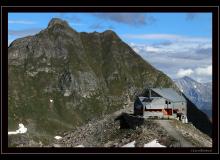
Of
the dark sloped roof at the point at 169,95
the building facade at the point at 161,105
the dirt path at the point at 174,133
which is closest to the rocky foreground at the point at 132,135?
the dirt path at the point at 174,133

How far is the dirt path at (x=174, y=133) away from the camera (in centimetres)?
6814

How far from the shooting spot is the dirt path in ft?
224

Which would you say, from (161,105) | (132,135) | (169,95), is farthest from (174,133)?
(169,95)

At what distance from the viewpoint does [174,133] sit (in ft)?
254

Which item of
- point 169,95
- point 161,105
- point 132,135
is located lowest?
point 132,135

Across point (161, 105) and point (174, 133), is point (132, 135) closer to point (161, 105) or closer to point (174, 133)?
point (174, 133)

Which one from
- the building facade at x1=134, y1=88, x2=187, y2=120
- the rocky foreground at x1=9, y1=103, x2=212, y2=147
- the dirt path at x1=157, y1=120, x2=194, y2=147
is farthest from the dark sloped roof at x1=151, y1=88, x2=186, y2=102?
the dirt path at x1=157, y1=120, x2=194, y2=147

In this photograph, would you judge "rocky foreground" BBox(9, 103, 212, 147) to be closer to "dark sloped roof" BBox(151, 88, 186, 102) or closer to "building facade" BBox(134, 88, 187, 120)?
"building facade" BBox(134, 88, 187, 120)
